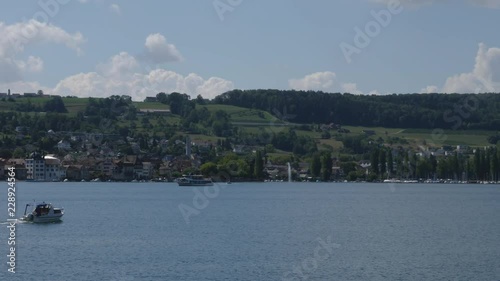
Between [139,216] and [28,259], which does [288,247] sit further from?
[139,216]

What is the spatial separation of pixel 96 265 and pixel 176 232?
617 inches

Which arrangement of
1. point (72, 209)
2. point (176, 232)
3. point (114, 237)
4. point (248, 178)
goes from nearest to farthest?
1. point (114, 237)
2. point (176, 232)
3. point (72, 209)
4. point (248, 178)

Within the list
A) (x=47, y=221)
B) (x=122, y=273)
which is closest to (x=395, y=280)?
(x=122, y=273)

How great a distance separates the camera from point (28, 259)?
43688 mm

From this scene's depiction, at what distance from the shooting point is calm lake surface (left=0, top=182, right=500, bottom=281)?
40.3 meters

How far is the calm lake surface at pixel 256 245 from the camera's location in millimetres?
40331

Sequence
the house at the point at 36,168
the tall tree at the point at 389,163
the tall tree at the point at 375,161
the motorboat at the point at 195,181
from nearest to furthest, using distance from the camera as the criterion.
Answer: the motorboat at the point at 195,181, the house at the point at 36,168, the tall tree at the point at 375,161, the tall tree at the point at 389,163

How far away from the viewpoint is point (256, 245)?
164ft

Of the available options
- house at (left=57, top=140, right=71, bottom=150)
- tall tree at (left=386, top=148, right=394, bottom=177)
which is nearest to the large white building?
house at (left=57, top=140, right=71, bottom=150)

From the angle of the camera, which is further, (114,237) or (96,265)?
(114,237)

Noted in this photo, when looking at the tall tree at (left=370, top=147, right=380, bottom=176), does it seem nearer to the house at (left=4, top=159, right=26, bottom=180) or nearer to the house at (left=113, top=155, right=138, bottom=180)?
the house at (left=113, top=155, right=138, bottom=180)

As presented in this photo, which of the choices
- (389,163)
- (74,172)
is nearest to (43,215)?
(74,172)

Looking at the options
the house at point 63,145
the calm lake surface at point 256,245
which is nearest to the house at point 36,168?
the house at point 63,145

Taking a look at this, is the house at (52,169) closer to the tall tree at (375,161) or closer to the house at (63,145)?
the house at (63,145)
